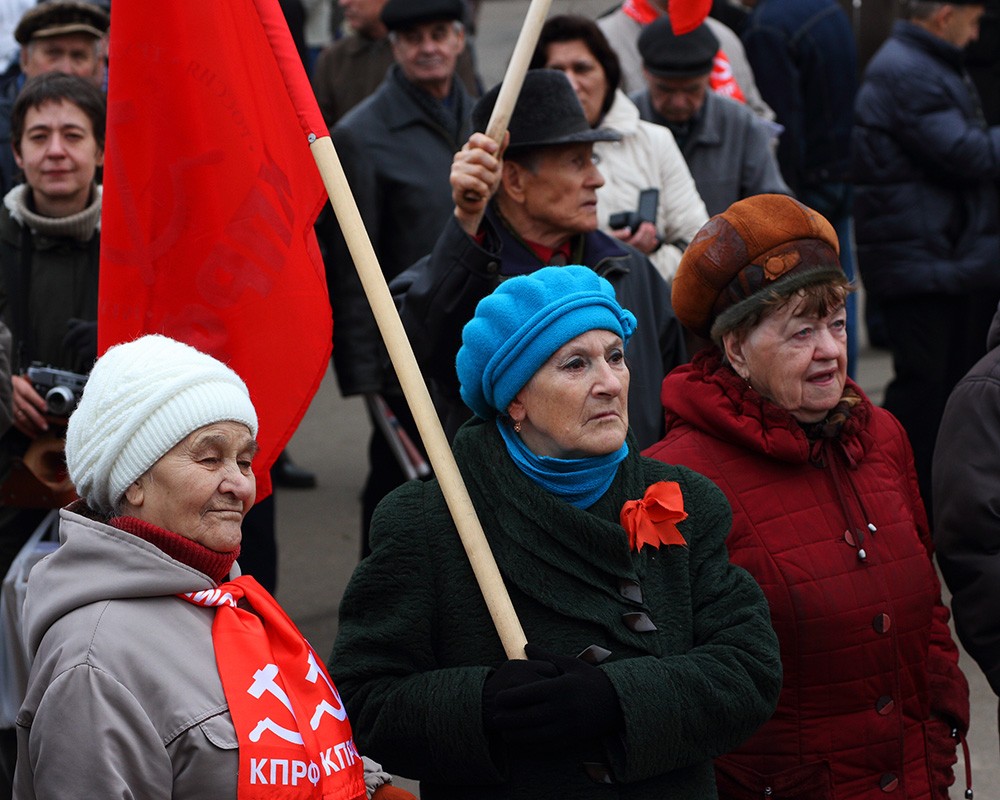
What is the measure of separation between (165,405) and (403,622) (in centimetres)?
56

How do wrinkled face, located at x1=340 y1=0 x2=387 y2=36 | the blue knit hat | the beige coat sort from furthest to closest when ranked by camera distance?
wrinkled face, located at x1=340 y1=0 x2=387 y2=36 < the beige coat < the blue knit hat

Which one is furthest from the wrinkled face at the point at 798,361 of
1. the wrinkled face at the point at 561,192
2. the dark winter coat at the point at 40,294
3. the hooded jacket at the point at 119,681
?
the dark winter coat at the point at 40,294

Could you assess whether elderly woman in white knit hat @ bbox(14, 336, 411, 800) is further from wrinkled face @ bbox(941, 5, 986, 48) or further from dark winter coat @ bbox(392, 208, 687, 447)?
wrinkled face @ bbox(941, 5, 986, 48)

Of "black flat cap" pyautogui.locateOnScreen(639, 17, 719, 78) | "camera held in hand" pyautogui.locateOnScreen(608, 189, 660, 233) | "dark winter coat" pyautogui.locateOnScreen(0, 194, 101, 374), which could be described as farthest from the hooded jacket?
"black flat cap" pyautogui.locateOnScreen(639, 17, 719, 78)

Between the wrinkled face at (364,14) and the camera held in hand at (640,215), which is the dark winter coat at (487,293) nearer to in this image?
the camera held in hand at (640,215)

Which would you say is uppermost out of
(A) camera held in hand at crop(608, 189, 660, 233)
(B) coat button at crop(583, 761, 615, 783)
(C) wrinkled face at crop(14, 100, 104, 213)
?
(C) wrinkled face at crop(14, 100, 104, 213)

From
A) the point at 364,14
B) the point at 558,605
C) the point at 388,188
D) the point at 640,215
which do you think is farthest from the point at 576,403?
Answer: the point at 364,14

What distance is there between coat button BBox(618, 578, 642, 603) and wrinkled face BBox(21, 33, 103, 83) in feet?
12.6

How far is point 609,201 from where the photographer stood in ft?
17.7

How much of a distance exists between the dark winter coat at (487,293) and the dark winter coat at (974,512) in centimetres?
97

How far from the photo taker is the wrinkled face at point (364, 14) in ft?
26.0

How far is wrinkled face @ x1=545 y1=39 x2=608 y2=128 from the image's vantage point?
545cm

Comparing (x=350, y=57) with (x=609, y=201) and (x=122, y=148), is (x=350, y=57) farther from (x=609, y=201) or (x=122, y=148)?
(x=122, y=148)

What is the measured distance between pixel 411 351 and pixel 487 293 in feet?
3.52
